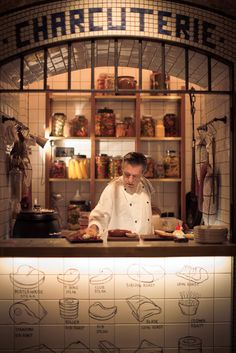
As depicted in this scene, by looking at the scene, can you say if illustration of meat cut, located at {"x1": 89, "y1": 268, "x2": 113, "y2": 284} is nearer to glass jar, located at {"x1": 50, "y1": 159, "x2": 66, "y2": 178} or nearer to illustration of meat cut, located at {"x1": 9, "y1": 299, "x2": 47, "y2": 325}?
illustration of meat cut, located at {"x1": 9, "y1": 299, "x2": 47, "y2": 325}

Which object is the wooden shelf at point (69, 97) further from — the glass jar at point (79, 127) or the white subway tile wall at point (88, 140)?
the glass jar at point (79, 127)

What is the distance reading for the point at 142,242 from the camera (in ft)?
12.6

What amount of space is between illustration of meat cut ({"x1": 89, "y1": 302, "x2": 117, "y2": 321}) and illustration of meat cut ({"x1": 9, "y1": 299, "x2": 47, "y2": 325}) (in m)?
0.40

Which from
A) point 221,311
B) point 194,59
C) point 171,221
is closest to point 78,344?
point 221,311

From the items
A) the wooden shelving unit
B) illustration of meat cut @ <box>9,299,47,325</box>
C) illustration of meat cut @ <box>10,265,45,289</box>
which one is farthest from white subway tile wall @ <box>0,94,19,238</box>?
the wooden shelving unit

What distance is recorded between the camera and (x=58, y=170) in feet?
21.3

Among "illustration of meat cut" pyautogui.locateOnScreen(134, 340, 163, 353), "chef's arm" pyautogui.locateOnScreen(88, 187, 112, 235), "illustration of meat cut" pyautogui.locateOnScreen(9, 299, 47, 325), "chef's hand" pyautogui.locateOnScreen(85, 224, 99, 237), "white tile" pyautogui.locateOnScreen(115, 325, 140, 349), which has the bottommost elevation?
"illustration of meat cut" pyautogui.locateOnScreen(134, 340, 163, 353)

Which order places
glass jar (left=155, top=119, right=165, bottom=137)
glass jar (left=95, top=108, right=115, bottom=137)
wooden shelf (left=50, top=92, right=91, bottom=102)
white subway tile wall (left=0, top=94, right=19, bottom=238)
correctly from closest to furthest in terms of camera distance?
white subway tile wall (left=0, top=94, right=19, bottom=238) → glass jar (left=95, top=108, right=115, bottom=137) → glass jar (left=155, top=119, right=165, bottom=137) → wooden shelf (left=50, top=92, right=91, bottom=102)

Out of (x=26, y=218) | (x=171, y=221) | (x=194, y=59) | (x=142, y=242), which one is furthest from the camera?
(x=171, y=221)

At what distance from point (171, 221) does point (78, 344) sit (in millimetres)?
1806

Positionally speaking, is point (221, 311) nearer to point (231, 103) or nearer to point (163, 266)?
point (163, 266)

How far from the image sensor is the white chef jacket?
498 cm

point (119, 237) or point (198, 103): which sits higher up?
point (198, 103)

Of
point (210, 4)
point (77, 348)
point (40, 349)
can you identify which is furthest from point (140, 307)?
point (210, 4)
